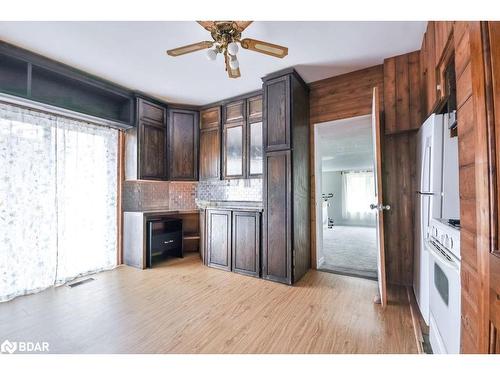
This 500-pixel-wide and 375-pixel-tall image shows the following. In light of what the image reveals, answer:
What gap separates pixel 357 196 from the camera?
26.2 feet

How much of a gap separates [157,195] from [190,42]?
2.53 m

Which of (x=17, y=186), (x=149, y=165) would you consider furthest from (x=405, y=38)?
(x=17, y=186)

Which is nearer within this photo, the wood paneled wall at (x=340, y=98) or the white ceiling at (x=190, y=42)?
the white ceiling at (x=190, y=42)

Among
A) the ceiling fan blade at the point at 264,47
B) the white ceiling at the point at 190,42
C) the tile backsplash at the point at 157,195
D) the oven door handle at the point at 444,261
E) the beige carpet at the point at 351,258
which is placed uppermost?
the white ceiling at the point at 190,42

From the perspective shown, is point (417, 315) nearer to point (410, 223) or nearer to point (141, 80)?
point (410, 223)

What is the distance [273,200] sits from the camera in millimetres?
2598

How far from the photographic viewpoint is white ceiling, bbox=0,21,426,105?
1860 mm

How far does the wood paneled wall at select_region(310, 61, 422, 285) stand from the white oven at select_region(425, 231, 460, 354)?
1.09 meters

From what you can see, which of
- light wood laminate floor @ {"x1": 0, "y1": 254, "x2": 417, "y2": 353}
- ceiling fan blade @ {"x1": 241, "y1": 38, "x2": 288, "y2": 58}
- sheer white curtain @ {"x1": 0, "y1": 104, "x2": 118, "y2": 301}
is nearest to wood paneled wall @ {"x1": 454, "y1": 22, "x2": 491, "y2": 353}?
light wood laminate floor @ {"x1": 0, "y1": 254, "x2": 417, "y2": 353}

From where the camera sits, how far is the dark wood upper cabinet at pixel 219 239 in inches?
115

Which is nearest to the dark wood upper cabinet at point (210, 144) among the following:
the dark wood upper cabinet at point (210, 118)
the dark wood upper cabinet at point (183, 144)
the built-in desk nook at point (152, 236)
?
the dark wood upper cabinet at point (210, 118)

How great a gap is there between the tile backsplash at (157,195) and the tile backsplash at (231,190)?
210mm

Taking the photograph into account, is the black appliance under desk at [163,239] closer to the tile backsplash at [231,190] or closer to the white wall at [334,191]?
the tile backsplash at [231,190]
